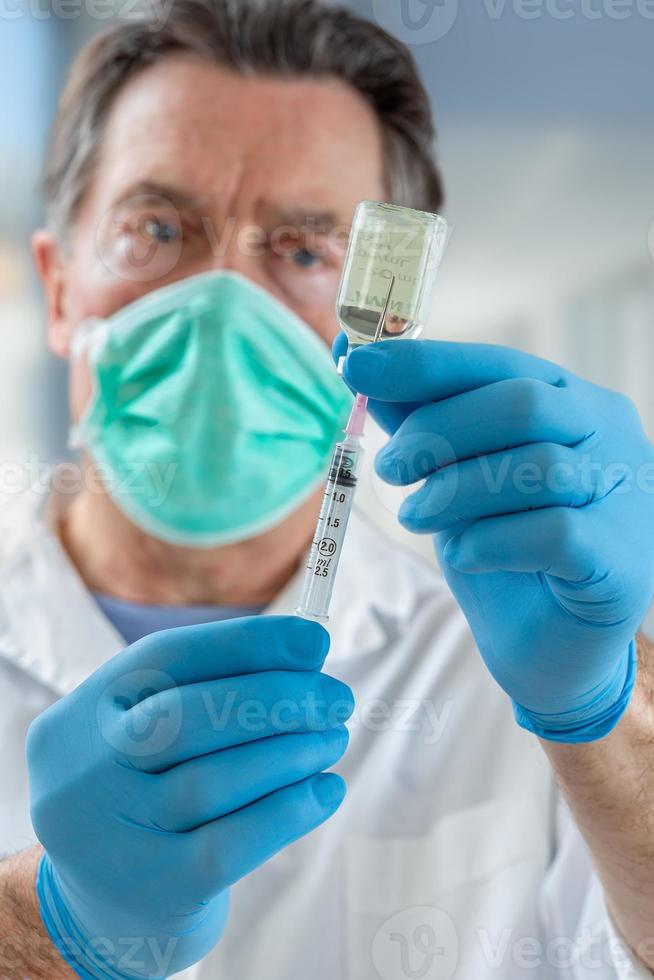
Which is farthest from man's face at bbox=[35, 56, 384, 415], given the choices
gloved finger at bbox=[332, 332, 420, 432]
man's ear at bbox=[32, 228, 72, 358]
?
gloved finger at bbox=[332, 332, 420, 432]

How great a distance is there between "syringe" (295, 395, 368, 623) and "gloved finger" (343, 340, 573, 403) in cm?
4

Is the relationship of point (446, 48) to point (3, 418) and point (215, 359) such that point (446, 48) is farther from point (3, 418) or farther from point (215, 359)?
point (3, 418)

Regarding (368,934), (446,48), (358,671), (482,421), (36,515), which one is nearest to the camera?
(482,421)

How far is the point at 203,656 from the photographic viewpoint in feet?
2.62

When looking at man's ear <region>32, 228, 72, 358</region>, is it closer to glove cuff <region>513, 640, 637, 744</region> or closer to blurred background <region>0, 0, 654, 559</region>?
blurred background <region>0, 0, 654, 559</region>

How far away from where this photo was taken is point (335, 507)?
2.58 ft

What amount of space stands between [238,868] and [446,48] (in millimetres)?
1865

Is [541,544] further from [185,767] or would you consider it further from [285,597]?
[285,597]

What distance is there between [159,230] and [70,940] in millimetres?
969

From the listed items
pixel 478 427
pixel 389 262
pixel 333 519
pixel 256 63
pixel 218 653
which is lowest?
pixel 218 653

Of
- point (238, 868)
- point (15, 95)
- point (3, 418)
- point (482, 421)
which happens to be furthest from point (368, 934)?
point (15, 95)

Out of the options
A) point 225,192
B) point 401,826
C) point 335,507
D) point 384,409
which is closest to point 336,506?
point 335,507

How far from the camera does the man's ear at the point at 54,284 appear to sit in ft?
5.06

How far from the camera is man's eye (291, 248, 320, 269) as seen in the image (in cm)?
138
